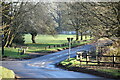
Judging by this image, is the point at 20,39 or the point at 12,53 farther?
the point at 20,39

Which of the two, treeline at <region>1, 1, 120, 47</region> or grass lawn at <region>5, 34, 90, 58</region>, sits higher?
treeline at <region>1, 1, 120, 47</region>

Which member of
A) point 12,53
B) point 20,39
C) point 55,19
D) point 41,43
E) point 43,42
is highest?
point 55,19

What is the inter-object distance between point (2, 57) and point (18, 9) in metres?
5.92

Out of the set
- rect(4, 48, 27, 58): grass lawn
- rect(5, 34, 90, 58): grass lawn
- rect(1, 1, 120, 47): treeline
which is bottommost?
rect(4, 48, 27, 58): grass lawn

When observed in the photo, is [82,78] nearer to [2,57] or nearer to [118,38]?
[118,38]

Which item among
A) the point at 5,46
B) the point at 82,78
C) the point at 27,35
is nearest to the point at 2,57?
the point at 5,46

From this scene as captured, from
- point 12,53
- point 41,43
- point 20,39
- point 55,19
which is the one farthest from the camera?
point 20,39

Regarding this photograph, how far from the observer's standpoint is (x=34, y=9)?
23562mm

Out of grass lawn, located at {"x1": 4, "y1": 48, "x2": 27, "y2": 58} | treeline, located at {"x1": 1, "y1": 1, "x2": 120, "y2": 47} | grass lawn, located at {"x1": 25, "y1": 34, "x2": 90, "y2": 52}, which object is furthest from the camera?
grass lawn, located at {"x1": 25, "y1": 34, "x2": 90, "y2": 52}

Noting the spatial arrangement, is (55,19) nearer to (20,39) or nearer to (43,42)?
(43,42)

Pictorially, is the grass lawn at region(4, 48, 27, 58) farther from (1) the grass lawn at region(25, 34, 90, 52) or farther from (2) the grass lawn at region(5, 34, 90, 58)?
(1) the grass lawn at region(25, 34, 90, 52)

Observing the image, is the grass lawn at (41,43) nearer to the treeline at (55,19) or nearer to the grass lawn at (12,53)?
the grass lawn at (12,53)

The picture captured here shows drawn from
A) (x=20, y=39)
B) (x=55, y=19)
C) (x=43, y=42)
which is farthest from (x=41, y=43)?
(x=55, y=19)

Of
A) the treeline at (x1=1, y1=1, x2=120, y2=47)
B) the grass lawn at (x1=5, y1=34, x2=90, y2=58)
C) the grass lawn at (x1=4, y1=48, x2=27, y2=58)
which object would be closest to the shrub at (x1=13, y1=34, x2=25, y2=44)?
the treeline at (x1=1, y1=1, x2=120, y2=47)
